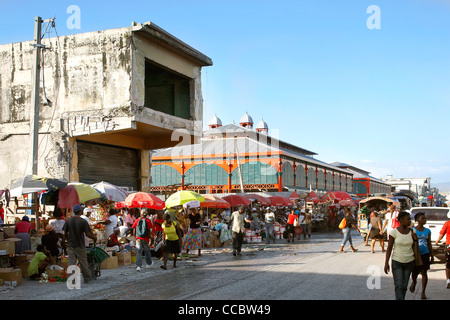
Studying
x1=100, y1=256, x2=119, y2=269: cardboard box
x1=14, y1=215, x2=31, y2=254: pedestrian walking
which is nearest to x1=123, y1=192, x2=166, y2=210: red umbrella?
x1=100, y1=256, x2=119, y2=269: cardboard box

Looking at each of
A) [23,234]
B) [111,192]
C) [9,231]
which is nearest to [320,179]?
[111,192]

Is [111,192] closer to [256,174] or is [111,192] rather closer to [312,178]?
[256,174]

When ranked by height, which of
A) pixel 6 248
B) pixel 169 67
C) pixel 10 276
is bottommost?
pixel 10 276

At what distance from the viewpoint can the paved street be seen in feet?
30.5

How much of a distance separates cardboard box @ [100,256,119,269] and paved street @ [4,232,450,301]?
10.9 inches

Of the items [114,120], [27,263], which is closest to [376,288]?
[27,263]

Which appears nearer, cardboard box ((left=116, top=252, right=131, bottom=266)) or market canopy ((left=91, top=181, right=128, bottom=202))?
cardboard box ((left=116, top=252, right=131, bottom=266))

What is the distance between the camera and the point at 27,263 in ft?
41.3

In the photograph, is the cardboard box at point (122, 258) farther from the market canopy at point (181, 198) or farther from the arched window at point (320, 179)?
the arched window at point (320, 179)

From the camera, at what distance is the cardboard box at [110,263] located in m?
14.1

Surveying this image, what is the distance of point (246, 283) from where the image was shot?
10727mm

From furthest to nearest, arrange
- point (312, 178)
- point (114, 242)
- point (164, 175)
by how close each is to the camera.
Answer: point (312, 178), point (164, 175), point (114, 242)

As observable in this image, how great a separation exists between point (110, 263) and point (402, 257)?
365 inches

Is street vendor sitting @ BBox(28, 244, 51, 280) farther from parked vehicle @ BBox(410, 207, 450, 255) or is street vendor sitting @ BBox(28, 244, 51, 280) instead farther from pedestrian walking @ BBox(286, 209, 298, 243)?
pedestrian walking @ BBox(286, 209, 298, 243)
